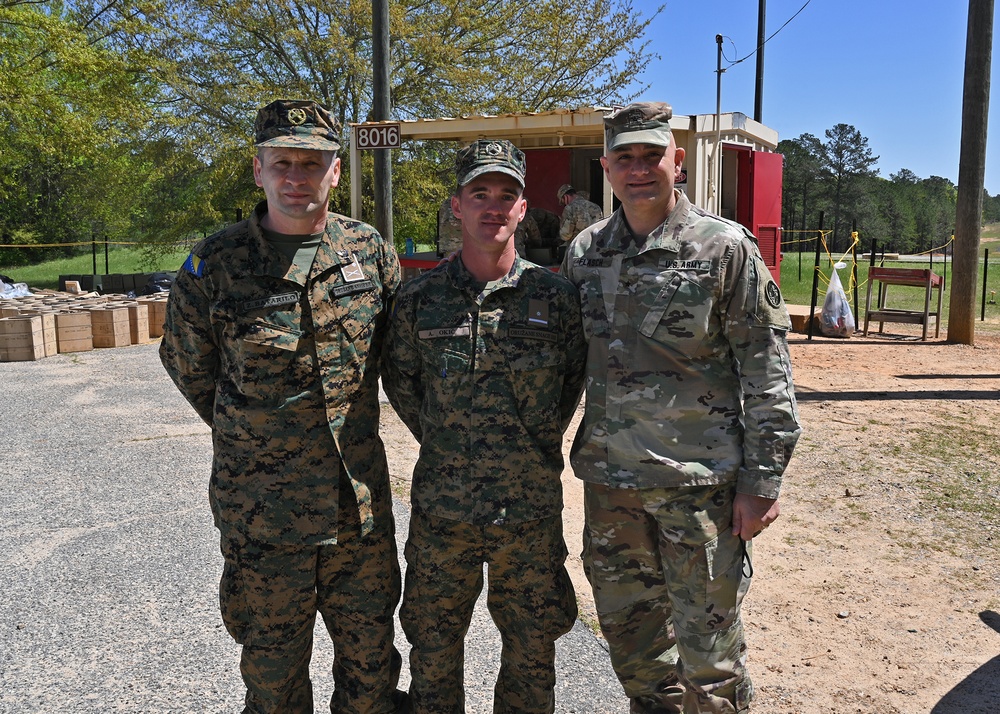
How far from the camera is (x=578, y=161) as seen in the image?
13211 mm

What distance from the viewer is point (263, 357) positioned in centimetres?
252

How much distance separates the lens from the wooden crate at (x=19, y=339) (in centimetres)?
1018

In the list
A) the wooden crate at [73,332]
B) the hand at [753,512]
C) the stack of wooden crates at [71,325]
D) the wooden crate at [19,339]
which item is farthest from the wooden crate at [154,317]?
the hand at [753,512]

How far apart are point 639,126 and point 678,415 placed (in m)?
0.86

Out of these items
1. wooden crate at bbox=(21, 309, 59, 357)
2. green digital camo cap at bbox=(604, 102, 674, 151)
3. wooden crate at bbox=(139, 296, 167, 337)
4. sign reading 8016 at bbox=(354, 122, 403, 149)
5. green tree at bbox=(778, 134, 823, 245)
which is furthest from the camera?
green tree at bbox=(778, 134, 823, 245)

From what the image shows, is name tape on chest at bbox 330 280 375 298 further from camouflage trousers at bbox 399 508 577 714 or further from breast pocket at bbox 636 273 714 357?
breast pocket at bbox 636 273 714 357

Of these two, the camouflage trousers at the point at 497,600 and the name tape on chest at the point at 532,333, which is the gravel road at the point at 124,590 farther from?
the name tape on chest at the point at 532,333

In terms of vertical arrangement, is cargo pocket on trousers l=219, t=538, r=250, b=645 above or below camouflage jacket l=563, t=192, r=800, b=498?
below

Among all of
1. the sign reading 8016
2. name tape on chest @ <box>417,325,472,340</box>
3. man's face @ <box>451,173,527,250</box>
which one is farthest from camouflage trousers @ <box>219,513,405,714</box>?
the sign reading 8016

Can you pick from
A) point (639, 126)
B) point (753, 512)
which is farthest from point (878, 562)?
point (639, 126)

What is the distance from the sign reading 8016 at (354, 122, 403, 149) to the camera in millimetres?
8808

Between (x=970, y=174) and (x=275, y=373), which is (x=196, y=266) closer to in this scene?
(x=275, y=373)

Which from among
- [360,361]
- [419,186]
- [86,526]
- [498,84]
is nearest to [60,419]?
[86,526]

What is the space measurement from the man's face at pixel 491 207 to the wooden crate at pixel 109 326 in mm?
9911
